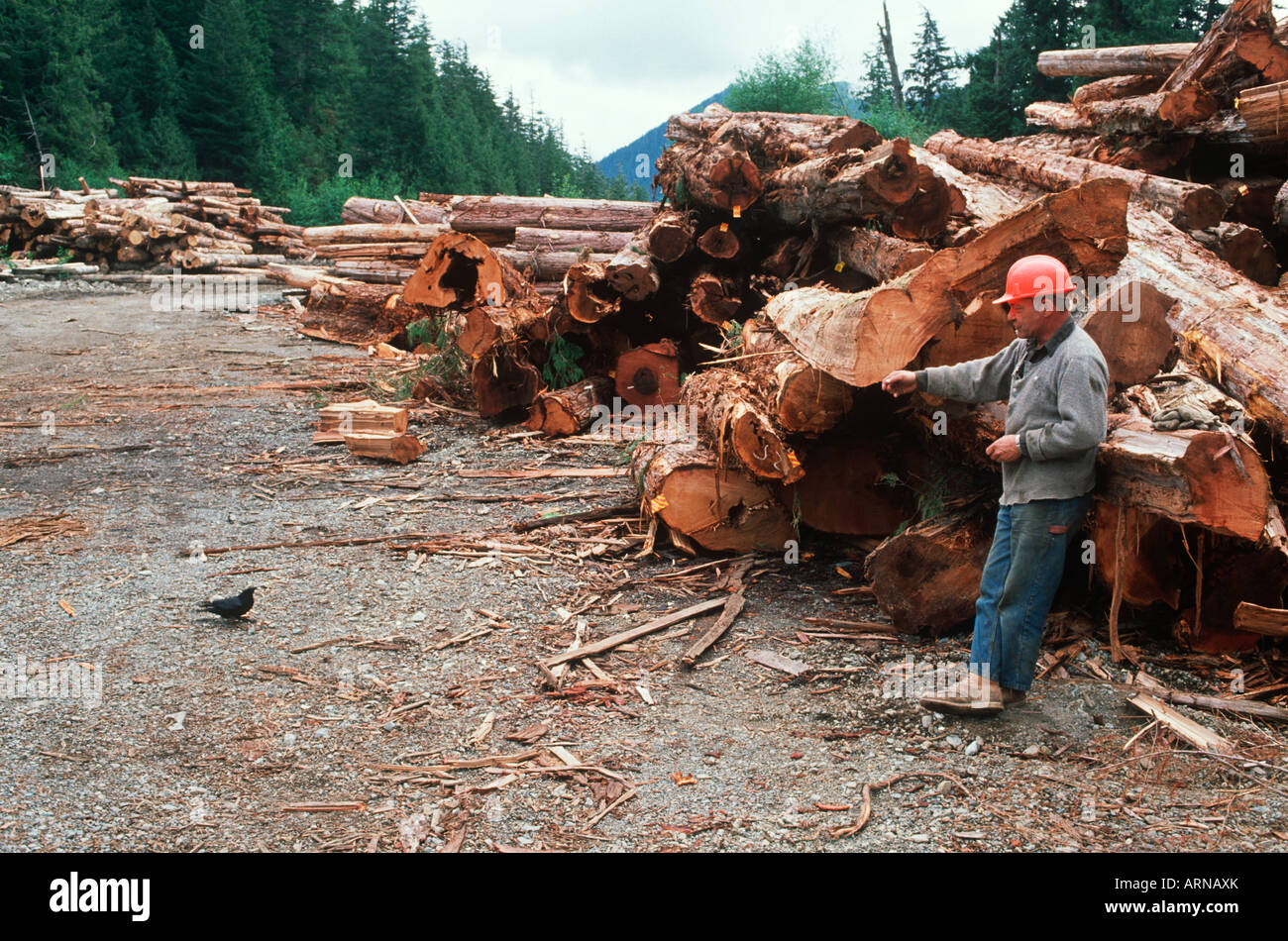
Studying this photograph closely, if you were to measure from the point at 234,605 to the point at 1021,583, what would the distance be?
3.97 meters

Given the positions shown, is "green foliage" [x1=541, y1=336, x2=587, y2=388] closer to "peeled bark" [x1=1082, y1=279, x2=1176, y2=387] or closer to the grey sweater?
"peeled bark" [x1=1082, y1=279, x2=1176, y2=387]

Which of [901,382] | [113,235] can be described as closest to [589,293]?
[901,382]

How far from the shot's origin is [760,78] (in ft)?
111

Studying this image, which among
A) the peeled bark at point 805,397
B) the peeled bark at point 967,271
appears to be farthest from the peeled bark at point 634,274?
the peeled bark at point 967,271

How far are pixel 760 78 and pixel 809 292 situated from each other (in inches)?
1209

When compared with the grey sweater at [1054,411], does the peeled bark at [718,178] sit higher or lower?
higher

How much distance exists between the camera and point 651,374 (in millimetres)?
10094

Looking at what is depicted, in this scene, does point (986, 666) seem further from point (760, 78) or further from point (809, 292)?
point (760, 78)

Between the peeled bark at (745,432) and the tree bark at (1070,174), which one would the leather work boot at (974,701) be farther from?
the tree bark at (1070,174)

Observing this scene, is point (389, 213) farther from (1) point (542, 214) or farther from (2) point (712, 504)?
(2) point (712, 504)

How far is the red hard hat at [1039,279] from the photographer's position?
3.96 meters

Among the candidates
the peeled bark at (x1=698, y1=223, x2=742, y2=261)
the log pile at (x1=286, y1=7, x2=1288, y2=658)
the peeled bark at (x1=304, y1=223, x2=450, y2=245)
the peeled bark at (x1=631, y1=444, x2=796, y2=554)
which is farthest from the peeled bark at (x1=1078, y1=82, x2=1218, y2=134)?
the peeled bark at (x1=304, y1=223, x2=450, y2=245)
